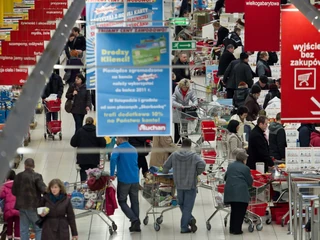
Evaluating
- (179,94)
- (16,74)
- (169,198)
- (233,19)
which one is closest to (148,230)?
(169,198)

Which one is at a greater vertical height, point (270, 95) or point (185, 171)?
point (270, 95)

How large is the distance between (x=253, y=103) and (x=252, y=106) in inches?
2.5

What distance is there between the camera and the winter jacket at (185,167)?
13484mm

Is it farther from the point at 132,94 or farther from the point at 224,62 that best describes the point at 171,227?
→ the point at 224,62

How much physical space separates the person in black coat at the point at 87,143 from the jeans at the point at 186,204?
1760mm

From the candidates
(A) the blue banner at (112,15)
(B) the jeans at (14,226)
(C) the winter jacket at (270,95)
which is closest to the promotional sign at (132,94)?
(B) the jeans at (14,226)

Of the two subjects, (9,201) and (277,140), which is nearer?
(9,201)

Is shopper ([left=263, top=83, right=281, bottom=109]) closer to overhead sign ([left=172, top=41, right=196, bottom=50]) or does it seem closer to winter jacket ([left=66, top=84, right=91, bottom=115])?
overhead sign ([left=172, top=41, right=196, bottom=50])

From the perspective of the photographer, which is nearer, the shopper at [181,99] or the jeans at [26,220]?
the jeans at [26,220]

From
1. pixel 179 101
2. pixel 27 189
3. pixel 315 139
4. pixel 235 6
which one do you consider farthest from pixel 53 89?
pixel 27 189

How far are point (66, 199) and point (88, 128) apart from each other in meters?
3.37

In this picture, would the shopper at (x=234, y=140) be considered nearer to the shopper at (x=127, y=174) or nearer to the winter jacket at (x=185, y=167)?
the winter jacket at (x=185, y=167)

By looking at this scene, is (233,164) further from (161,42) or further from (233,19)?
(233,19)

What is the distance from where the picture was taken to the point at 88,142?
15.1 metres
